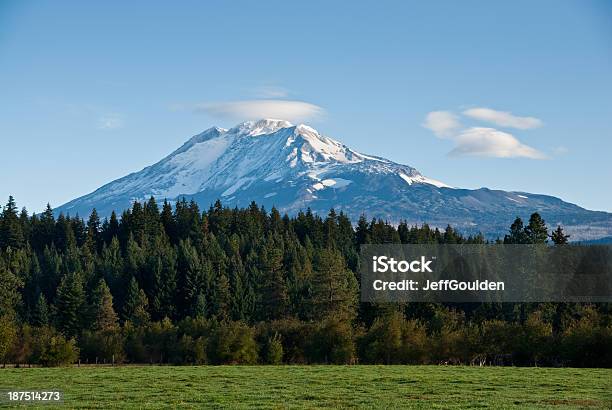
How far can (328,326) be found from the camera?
74.2m

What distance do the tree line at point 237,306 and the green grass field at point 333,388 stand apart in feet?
47.6

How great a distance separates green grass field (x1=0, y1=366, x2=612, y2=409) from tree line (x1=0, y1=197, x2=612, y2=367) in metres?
14.5

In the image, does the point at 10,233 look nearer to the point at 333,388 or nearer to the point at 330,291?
the point at 330,291

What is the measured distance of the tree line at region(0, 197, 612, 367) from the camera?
72.0 meters

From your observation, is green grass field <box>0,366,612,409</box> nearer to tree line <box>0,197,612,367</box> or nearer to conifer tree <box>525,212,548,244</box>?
tree line <box>0,197,612,367</box>

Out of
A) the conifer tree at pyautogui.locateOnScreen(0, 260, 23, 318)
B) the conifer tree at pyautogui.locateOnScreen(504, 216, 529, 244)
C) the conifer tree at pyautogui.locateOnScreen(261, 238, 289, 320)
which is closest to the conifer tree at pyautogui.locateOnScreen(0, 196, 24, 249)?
the conifer tree at pyautogui.locateOnScreen(0, 260, 23, 318)

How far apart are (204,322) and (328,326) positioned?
1763cm

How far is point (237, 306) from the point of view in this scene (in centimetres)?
10656

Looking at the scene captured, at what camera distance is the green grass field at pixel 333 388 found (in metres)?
36.3

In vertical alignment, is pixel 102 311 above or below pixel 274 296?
below

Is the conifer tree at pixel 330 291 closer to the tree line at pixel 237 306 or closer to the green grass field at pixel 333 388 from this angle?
the tree line at pixel 237 306

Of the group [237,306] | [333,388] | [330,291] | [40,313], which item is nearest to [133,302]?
[40,313]

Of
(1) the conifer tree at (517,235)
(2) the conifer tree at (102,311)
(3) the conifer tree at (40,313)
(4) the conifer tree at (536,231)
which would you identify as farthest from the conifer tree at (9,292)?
(4) the conifer tree at (536,231)

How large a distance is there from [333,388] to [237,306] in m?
64.3
